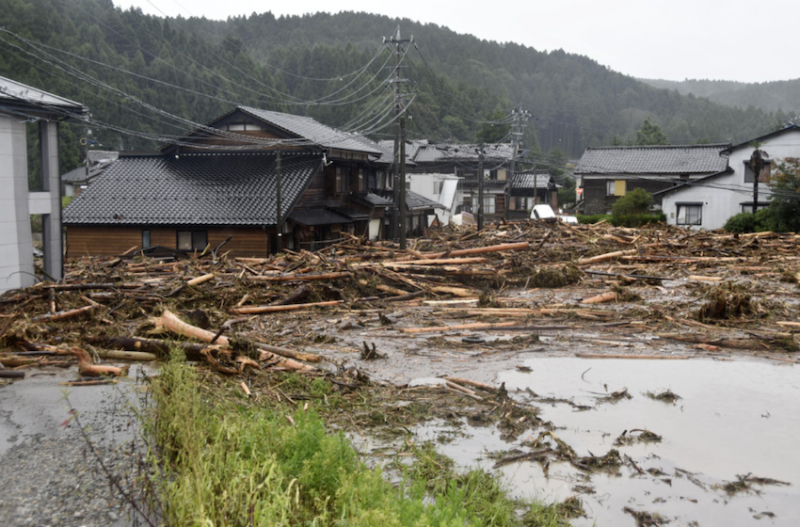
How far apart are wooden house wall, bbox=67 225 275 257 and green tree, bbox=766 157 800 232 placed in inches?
933

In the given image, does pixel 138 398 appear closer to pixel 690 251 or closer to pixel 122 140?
pixel 690 251

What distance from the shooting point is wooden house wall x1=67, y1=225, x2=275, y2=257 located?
28984 mm

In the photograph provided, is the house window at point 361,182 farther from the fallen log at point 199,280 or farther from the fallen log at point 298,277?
the fallen log at point 199,280

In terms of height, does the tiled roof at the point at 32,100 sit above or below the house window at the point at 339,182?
above

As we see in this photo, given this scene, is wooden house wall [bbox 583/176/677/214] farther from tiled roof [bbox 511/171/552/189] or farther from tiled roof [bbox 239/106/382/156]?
tiled roof [bbox 239/106/382/156]

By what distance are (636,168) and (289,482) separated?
50836 millimetres

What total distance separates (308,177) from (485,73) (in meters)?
89.6

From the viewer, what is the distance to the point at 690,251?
2261cm

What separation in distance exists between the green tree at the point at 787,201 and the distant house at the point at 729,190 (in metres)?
5.53

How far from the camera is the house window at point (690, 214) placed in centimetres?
4062

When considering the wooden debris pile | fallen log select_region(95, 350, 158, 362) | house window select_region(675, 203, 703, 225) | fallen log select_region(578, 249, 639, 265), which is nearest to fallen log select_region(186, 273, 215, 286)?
the wooden debris pile

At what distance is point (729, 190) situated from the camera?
129 ft

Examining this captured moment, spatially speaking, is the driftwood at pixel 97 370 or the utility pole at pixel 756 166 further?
the utility pole at pixel 756 166

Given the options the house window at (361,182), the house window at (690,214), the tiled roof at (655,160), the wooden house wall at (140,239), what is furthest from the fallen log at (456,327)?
the tiled roof at (655,160)
